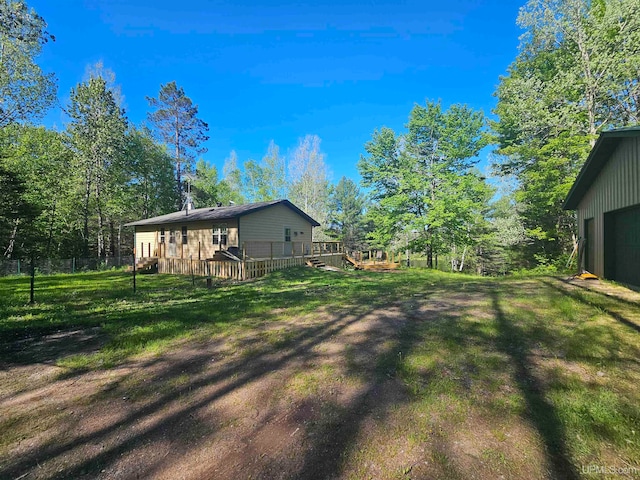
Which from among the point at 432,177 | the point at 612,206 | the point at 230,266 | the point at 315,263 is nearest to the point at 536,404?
the point at 612,206

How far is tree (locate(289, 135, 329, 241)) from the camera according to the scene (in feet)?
109

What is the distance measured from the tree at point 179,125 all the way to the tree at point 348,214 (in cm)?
1647

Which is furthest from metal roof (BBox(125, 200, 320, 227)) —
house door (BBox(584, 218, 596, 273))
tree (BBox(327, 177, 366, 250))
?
house door (BBox(584, 218, 596, 273))

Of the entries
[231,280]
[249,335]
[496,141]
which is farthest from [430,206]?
[249,335]

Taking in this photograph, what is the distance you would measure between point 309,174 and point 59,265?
23.3 metres

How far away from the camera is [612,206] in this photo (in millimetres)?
7973

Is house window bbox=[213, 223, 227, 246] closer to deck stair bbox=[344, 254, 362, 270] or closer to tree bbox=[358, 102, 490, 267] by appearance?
deck stair bbox=[344, 254, 362, 270]

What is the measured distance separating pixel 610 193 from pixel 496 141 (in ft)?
52.6

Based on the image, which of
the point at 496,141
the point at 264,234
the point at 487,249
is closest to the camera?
the point at 264,234

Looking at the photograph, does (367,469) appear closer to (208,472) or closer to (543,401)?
(208,472)

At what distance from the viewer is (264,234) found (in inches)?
725

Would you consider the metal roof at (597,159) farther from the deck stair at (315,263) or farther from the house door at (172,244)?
the house door at (172,244)

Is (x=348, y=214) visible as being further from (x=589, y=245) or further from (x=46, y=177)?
(x=46, y=177)

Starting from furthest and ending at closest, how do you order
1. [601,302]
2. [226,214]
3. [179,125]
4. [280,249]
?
[179,125]
[280,249]
[226,214]
[601,302]
